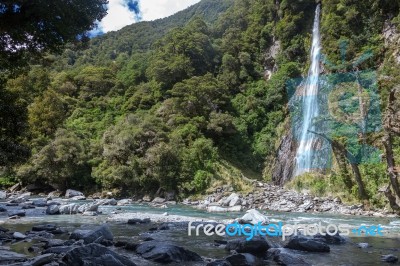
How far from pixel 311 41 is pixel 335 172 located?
19.8m

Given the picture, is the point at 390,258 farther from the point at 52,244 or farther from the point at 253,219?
the point at 52,244

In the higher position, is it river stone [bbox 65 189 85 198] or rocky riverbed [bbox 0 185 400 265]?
river stone [bbox 65 189 85 198]

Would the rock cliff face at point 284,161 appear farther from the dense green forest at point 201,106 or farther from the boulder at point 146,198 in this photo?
the boulder at point 146,198

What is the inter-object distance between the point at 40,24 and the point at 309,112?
26636 millimetres

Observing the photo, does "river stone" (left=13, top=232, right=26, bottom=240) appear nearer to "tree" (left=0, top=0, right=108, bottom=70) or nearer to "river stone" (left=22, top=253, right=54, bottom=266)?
"river stone" (left=22, top=253, right=54, bottom=266)

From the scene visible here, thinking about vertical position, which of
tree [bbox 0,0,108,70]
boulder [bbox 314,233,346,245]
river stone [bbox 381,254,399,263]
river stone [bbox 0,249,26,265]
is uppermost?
tree [bbox 0,0,108,70]

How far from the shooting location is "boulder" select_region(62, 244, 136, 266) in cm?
606

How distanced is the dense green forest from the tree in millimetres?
10068

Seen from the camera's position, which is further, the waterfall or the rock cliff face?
the rock cliff face

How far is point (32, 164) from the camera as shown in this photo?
103 ft

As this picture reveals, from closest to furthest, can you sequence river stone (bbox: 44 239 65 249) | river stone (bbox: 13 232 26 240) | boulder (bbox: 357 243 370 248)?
river stone (bbox: 44 239 65 249) < boulder (bbox: 357 243 370 248) < river stone (bbox: 13 232 26 240)

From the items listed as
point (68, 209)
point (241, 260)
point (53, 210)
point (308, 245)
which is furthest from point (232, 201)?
point (241, 260)

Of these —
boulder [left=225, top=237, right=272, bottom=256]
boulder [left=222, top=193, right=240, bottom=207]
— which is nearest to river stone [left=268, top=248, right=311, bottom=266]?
boulder [left=225, top=237, right=272, bottom=256]

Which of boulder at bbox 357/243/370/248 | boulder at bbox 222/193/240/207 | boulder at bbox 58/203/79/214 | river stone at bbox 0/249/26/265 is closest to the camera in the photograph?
river stone at bbox 0/249/26/265
